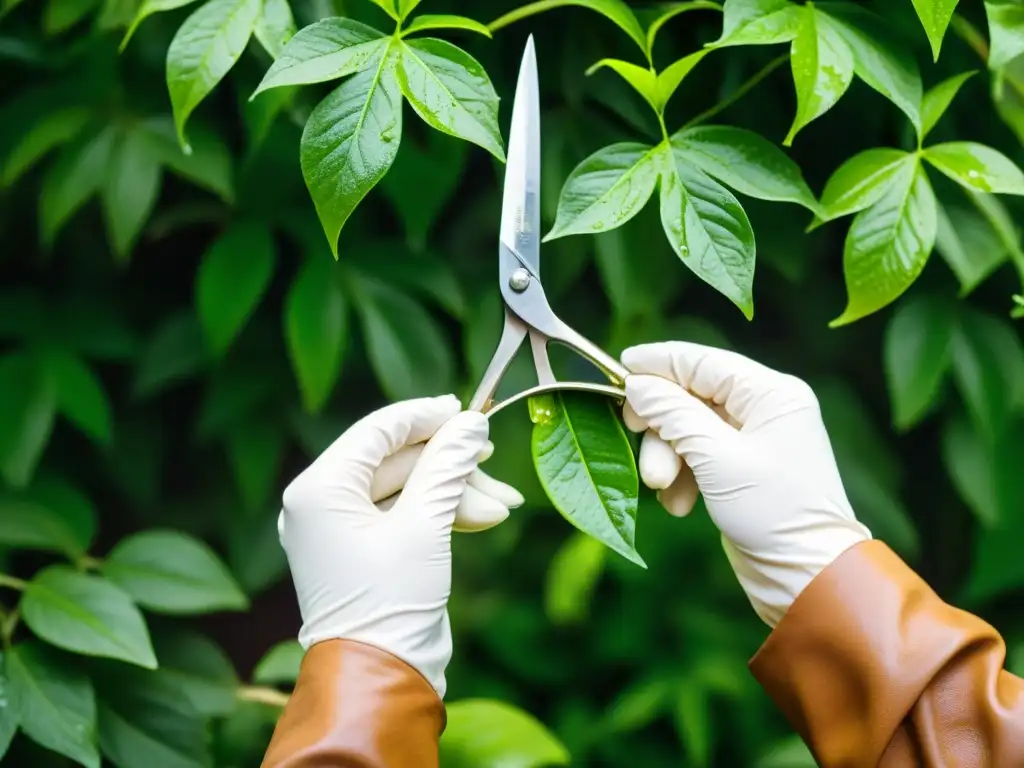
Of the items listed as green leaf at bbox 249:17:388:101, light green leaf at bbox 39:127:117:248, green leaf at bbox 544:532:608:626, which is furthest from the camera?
green leaf at bbox 544:532:608:626

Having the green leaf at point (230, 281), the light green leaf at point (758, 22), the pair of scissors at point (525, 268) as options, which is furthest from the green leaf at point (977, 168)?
the green leaf at point (230, 281)

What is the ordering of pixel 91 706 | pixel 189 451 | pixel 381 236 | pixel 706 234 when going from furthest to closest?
1. pixel 189 451
2. pixel 381 236
3. pixel 91 706
4. pixel 706 234

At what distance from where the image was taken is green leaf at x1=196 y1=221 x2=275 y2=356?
706mm

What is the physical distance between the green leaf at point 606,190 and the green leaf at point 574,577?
38 centimetres

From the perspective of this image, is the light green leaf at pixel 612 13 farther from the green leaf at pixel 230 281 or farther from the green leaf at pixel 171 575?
the green leaf at pixel 171 575

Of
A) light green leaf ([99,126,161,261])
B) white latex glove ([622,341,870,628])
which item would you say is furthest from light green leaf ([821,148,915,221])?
light green leaf ([99,126,161,261])

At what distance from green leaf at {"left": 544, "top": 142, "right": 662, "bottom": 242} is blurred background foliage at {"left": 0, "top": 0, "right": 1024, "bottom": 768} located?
0.12 meters

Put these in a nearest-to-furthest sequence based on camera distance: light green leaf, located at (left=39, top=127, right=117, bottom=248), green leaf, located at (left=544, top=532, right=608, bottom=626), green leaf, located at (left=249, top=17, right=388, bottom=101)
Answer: green leaf, located at (left=249, top=17, right=388, bottom=101), light green leaf, located at (left=39, top=127, right=117, bottom=248), green leaf, located at (left=544, top=532, right=608, bottom=626)

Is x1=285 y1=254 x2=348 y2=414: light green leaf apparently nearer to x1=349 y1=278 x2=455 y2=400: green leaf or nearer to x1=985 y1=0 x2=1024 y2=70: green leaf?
x1=349 y1=278 x2=455 y2=400: green leaf

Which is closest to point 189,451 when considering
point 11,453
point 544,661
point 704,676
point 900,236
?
point 11,453

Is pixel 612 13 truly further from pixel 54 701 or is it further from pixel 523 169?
pixel 54 701

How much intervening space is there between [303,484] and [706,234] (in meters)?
0.27

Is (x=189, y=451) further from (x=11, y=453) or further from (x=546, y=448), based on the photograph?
(x=546, y=448)

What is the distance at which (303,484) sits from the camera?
1.78 ft
